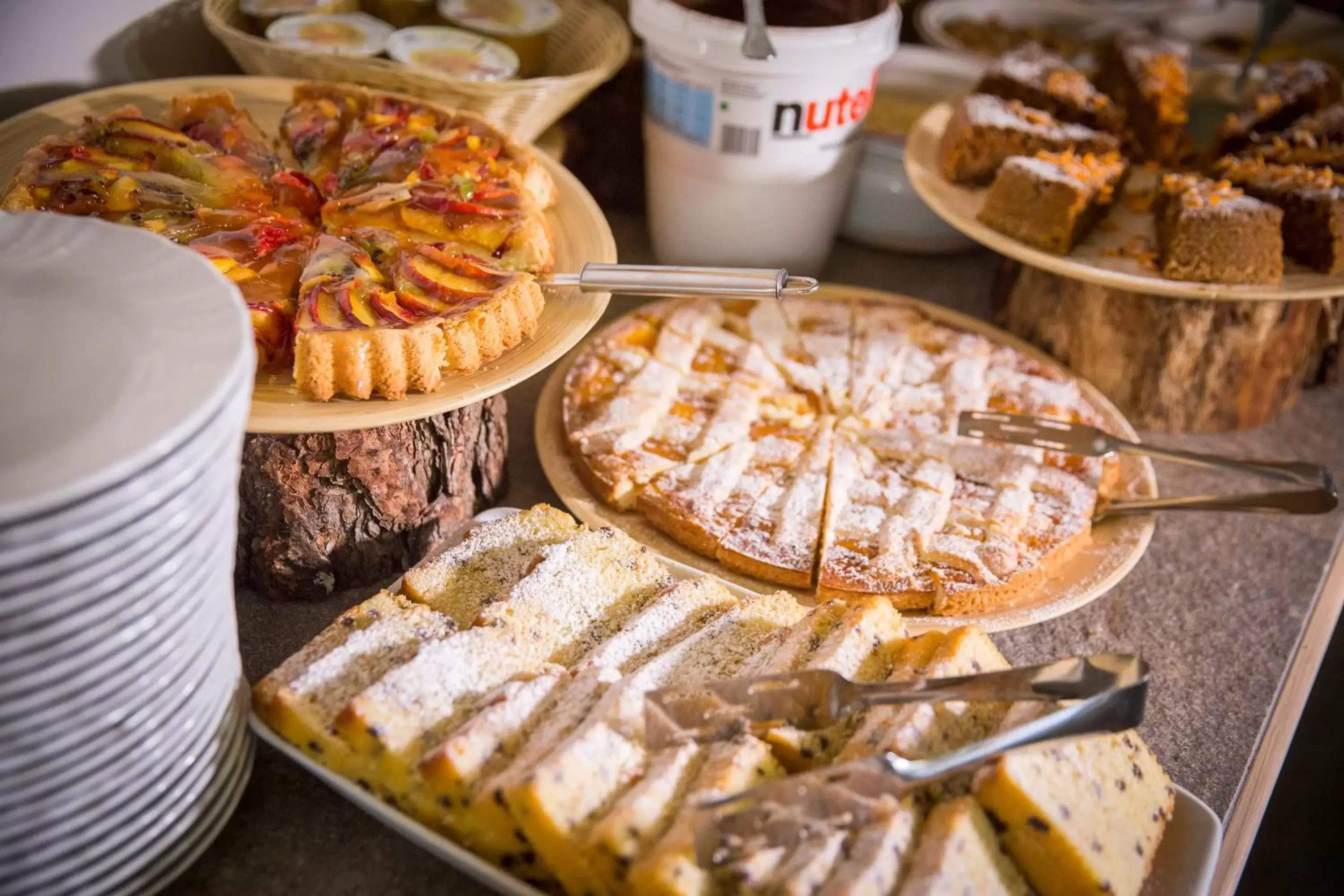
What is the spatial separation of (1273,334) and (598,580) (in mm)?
1532

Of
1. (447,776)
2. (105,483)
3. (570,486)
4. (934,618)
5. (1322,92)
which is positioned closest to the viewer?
(105,483)

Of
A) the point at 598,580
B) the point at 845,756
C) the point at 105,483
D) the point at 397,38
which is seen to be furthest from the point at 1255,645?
the point at 397,38

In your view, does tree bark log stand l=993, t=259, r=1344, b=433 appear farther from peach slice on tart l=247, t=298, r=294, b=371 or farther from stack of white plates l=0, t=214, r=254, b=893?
stack of white plates l=0, t=214, r=254, b=893

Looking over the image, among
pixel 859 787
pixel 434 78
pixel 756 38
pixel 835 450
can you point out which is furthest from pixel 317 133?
pixel 859 787

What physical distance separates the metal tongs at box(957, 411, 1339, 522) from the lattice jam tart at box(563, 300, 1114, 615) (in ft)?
0.14

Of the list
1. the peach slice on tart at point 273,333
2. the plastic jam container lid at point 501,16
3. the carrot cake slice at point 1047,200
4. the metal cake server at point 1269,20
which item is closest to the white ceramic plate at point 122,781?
the peach slice on tart at point 273,333

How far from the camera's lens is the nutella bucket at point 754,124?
80.0 inches

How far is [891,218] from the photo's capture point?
258 cm

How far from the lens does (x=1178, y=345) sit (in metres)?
2.16

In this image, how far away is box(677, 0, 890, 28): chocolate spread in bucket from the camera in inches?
89.2

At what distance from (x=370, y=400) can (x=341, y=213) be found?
16.6 inches

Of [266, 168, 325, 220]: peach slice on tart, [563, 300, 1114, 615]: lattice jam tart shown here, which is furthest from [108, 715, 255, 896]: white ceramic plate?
[266, 168, 325, 220]: peach slice on tart

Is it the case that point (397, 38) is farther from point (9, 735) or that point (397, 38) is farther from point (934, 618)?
point (9, 735)

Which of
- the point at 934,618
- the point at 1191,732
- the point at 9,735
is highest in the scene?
the point at 9,735
